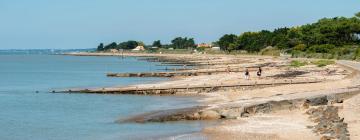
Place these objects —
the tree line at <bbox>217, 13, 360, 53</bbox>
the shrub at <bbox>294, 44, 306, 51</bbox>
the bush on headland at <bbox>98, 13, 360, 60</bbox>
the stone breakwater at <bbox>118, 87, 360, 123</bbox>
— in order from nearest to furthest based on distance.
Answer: the stone breakwater at <bbox>118, 87, 360, 123</bbox> → the bush on headland at <bbox>98, 13, 360, 60</bbox> → the tree line at <bbox>217, 13, 360, 53</bbox> → the shrub at <bbox>294, 44, 306, 51</bbox>

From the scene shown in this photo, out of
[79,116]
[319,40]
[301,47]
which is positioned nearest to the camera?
[79,116]

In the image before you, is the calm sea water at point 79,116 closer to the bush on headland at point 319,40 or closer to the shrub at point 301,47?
the bush on headland at point 319,40

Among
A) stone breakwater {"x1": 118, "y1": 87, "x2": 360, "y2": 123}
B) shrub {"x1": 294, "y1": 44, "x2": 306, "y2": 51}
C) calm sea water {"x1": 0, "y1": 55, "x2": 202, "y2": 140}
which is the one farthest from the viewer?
shrub {"x1": 294, "y1": 44, "x2": 306, "y2": 51}

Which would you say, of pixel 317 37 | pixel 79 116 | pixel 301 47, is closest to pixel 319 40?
pixel 317 37

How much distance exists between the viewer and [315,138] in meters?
22.2

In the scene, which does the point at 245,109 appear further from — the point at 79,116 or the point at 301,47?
the point at 301,47

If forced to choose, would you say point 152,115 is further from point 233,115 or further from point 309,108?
point 309,108

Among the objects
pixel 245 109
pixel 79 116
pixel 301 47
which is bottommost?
pixel 79 116

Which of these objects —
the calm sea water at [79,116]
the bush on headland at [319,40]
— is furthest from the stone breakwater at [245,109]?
the bush on headland at [319,40]

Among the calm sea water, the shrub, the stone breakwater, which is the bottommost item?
the calm sea water

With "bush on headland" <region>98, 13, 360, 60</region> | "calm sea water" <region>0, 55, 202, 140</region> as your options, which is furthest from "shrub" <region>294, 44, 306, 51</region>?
"calm sea water" <region>0, 55, 202, 140</region>

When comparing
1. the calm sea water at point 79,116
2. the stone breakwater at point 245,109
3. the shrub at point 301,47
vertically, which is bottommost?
the calm sea water at point 79,116

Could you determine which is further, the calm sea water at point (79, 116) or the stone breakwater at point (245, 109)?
the stone breakwater at point (245, 109)

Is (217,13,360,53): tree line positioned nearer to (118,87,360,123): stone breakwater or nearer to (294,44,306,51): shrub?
(294,44,306,51): shrub
